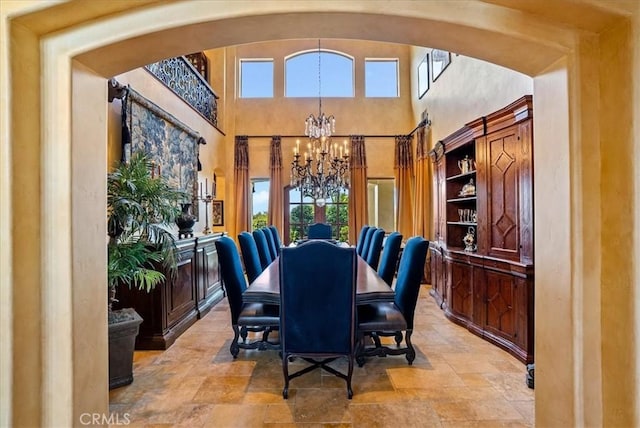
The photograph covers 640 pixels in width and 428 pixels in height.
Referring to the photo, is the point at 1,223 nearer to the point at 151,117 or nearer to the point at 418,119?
the point at 151,117

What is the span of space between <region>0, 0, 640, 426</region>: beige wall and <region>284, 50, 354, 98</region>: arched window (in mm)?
6478

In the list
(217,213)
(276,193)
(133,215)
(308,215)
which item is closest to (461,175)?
(133,215)

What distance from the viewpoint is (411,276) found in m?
2.92

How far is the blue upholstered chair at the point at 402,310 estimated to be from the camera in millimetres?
2801

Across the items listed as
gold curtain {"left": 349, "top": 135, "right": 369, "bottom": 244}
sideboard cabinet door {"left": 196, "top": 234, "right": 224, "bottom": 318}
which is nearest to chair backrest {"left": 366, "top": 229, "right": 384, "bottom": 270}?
sideboard cabinet door {"left": 196, "top": 234, "right": 224, "bottom": 318}

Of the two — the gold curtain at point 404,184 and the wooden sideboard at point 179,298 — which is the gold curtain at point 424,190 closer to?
the gold curtain at point 404,184

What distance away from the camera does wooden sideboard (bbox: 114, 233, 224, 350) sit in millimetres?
3439

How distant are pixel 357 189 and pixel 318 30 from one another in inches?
236

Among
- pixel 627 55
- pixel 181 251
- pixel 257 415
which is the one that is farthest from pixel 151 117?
pixel 627 55

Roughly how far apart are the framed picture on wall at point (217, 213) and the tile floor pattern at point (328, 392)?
3.78 m

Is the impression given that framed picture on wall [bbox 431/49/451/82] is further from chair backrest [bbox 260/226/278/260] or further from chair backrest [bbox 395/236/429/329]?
chair backrest [bbox 260/226/278/260]

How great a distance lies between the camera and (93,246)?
1511mm

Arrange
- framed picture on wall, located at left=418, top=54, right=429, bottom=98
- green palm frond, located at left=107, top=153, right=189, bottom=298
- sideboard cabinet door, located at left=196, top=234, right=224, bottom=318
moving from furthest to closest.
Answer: framed picture on wall, located at left=418, top=54, right=429, bottom=98, sideboard cabinet door, located at left=196, top=234, right=224, bottom=318, green palm frond, located at left=107, top=153, right=189, bottom=298

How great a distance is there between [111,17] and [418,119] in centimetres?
649
